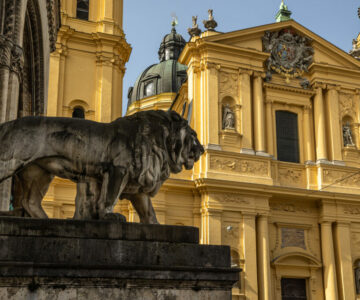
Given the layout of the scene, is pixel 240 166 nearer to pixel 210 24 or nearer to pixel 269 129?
pixel 269 129

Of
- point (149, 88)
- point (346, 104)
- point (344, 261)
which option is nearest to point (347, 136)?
point (346, 104)

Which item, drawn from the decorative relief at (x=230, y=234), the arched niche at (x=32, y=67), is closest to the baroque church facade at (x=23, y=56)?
the arched niche at (x=32, y=67)

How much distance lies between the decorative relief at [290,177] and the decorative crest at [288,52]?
493cm

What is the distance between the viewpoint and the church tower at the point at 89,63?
23625 millimetres

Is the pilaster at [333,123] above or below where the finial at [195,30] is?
below

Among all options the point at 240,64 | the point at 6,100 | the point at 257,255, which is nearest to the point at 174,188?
the point at 257,255

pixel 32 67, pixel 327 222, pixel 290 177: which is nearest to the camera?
pixel 32 67

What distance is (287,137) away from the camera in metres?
26.3

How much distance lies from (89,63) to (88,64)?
74 millimetres

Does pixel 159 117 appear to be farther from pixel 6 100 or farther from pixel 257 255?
pixel 257 255

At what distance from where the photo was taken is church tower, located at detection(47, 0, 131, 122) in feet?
77.5

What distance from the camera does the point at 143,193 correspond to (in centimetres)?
508

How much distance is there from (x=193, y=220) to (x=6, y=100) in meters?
14.4

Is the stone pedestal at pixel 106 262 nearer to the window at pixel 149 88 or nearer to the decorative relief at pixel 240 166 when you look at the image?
the decorative relief at pixel 240 166
